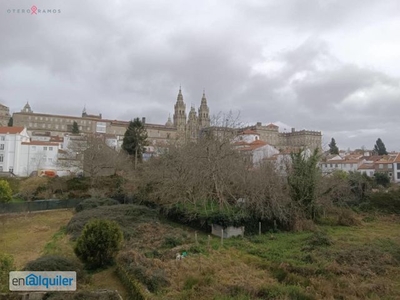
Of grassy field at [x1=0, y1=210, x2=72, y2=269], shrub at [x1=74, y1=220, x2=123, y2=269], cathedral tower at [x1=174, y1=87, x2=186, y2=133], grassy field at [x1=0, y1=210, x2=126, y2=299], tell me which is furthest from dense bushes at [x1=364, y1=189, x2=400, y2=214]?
cathedral tower at [x1=174, y1=87, x2=186, y2=133]

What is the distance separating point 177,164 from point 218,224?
7153 millimetres

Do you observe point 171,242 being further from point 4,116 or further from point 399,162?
point 4,116

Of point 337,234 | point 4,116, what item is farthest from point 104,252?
point 4,116

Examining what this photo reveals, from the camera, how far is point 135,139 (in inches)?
1997

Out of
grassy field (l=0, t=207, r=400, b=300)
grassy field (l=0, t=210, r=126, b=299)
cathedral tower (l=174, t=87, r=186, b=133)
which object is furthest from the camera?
cathedral tower (l=174, t=87, r=186, b=133)

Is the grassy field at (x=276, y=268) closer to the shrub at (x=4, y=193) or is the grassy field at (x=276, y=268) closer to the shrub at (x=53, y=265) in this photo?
the shrub at (x=53, y=265)

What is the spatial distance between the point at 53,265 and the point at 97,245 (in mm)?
2169

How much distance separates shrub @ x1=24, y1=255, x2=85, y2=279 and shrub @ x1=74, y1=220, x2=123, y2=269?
103 cm

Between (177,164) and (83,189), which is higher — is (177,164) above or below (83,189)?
above

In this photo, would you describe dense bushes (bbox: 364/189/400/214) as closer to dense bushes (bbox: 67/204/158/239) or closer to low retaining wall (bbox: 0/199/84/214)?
dense bushes (bbox: 67/204/158/239)

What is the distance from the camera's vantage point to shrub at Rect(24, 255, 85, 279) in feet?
35.8

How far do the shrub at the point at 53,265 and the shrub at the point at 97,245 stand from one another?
40.5 inches

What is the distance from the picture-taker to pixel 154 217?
2422 cm

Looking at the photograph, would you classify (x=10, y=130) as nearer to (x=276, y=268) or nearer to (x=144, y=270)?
(x=144, y=270)
